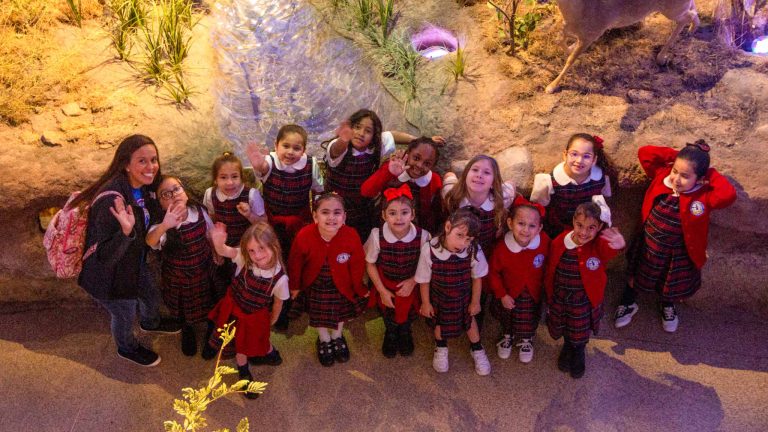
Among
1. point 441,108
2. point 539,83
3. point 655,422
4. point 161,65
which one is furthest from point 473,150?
point 161,65

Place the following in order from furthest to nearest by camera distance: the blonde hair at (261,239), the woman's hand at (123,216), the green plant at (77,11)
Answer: the green plant at (77,11), the blonde hair at (261,239), the woman's hand at (123,216)

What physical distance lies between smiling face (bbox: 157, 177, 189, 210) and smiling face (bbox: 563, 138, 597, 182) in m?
2.09

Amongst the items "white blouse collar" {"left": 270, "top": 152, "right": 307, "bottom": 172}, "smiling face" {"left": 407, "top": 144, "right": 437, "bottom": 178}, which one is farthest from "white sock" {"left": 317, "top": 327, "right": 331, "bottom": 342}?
"smiling face" {"left": 407, "top": 144, "right": 437, "bottom": 178}

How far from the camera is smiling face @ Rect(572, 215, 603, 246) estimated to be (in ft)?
10.1

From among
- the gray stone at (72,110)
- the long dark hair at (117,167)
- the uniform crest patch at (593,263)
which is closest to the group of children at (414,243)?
the uniform crest patch at (593,263)

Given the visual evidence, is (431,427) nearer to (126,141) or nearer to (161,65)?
(126,141)

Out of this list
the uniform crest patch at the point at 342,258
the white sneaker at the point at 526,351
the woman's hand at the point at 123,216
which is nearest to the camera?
the woman's hand at the point at 123,216

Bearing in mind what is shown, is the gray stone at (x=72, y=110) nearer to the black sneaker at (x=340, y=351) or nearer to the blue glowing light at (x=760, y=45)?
the black sneaker at (x=340, y=351)

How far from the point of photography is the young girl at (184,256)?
3084 millimetres

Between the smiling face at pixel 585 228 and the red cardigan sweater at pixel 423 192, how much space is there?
0.81 metres

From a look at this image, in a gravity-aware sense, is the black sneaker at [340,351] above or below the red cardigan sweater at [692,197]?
below

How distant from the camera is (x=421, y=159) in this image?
341cm

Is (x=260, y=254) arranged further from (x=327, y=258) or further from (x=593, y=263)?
(x=593, y=263)

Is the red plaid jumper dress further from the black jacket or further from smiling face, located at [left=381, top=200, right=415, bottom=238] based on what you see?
smiling face, located at [left=381, top=200, right=415, bottom=238]
